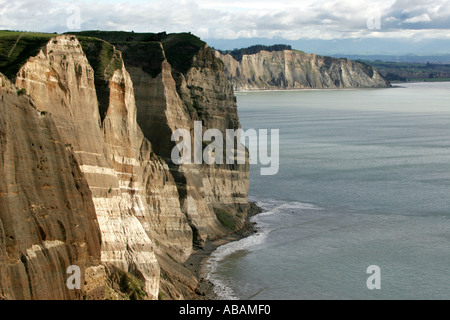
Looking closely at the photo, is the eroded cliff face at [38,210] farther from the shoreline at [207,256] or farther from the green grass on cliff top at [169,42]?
the green grass on cliff top at [169,42]

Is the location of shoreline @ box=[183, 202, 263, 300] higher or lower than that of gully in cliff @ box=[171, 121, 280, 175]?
lower

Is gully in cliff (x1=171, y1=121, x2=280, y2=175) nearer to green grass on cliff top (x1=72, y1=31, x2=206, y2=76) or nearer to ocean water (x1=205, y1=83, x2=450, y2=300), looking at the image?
green grass on cliff top (x1=72, y1=31, x2=206, y2=76)

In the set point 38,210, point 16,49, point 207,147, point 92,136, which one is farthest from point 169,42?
point 38,210

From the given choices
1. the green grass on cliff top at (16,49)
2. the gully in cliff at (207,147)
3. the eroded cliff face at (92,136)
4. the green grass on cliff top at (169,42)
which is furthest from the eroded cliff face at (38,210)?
the green grass on cliff top at (169,42)

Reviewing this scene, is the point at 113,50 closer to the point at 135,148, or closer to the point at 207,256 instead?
the point at 135,148

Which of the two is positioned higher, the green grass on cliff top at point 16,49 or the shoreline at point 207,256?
the green grass on cliff top at point 16,49

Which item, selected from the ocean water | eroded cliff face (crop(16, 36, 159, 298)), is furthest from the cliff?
the ocean water
